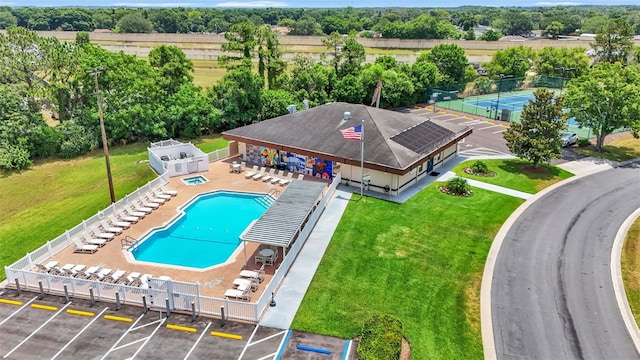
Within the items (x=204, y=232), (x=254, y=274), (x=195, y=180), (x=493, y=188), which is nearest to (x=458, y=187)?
(x=493, y=188)

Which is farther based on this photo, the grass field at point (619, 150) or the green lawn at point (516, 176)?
the grass field at point (619, 150)

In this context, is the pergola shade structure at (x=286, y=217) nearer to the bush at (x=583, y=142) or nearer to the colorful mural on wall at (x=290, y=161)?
the colorful mural on wall at (x=290, y=161)

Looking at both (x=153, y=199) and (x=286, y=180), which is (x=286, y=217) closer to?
(x=286, y=180)

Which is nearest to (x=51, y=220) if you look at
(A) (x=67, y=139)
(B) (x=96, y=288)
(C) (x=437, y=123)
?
(B) (x=96, y=288)

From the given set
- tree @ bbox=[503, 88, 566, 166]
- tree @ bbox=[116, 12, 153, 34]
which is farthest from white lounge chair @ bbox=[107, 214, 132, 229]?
tree @ bbox=[116, 12, 153, 34]

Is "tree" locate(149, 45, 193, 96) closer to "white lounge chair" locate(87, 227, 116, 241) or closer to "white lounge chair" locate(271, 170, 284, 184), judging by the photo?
"white lounge chair" locate(271, 170, 284, 184)

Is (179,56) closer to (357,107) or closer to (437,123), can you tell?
(357,107)

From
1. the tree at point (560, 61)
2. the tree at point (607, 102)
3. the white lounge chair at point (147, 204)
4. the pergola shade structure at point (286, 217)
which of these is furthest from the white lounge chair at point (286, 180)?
the tree at point (560, 61)
